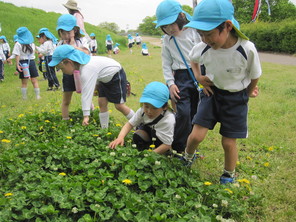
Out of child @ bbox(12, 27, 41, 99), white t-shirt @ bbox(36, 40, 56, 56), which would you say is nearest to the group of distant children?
child @ bbox(12, 27, 41, 99)

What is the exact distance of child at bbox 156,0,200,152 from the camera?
3416mm

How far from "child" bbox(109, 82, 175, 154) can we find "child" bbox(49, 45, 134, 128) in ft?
2.35

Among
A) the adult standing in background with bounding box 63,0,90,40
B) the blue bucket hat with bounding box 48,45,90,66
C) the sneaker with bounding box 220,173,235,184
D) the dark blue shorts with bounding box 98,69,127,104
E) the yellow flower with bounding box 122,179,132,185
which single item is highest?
the adult standing in background with bounding box 63,0,90,40

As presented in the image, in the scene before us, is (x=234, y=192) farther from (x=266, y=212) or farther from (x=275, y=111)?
(x=275, y=111)

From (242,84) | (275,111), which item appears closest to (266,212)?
(242,84)

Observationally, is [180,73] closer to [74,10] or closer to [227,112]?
[227,112]

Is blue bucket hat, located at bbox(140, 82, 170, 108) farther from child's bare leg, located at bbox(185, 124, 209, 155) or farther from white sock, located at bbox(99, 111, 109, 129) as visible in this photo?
white sock, located at bbox(99, 111, 109, 129)

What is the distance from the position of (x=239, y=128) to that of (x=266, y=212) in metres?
0.78

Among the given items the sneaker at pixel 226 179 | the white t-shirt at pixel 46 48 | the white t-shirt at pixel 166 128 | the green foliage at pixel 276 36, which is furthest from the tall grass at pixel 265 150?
the green foliage at pixel 276 36

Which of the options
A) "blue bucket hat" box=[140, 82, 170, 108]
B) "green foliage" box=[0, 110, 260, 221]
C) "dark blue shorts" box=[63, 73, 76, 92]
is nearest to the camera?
"green foliage" box=[0, 110, 260, 221]

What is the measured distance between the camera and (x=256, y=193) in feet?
9.16

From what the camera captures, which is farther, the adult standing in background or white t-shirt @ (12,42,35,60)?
white t-shirt @ (12,42,35,60)

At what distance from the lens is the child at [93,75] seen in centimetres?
372

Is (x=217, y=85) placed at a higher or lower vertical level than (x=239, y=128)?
higher
